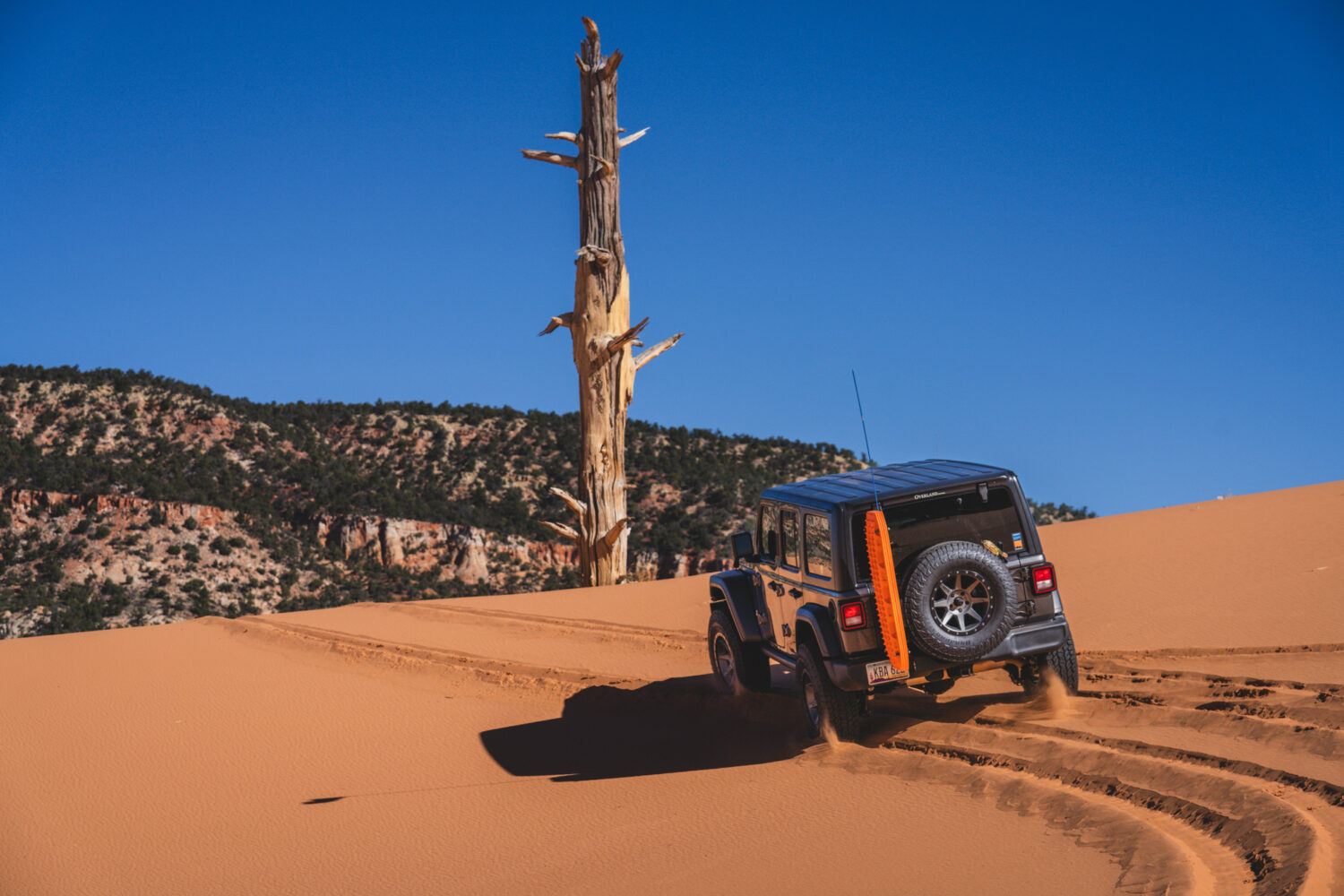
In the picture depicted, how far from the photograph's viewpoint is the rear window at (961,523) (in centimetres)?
737

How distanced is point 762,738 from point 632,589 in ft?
26.6

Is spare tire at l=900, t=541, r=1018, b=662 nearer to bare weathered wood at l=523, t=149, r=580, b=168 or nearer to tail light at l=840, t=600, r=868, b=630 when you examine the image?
tail light at l=840, t=600, r=868, b=630

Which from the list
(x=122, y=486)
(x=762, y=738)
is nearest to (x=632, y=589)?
(x=762, y=738)

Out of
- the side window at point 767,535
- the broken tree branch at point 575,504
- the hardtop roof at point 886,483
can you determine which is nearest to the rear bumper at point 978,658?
the hardtop roof at point 886,483

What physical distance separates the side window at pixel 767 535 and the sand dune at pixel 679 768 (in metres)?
1.37

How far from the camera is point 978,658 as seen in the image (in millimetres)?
6828

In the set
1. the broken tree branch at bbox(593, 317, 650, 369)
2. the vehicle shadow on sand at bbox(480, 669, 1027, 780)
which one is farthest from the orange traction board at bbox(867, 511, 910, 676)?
the broken tree branch at bbox(593, 317, 650, 369)

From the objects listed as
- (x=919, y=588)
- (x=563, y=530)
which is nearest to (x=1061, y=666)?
(x=919, y=588)

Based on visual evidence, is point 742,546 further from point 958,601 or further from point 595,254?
point 595,254

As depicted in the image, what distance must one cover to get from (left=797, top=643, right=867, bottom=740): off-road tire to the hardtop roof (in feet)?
3.67

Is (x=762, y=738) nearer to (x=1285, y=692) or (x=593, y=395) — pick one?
(x=1285, y=692)

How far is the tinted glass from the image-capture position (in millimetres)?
7961

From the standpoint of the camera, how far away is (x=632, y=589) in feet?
52.5

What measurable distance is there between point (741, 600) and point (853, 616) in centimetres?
220
